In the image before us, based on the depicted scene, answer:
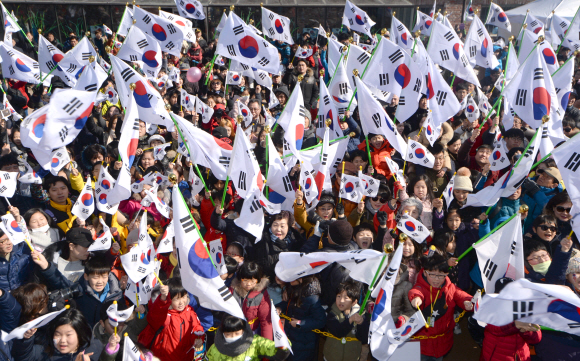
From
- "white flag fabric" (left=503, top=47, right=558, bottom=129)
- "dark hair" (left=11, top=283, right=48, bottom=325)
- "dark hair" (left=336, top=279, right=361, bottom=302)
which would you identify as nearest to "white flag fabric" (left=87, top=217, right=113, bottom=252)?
"dark hair" (left=11, top=283, right=48, bottom=325)

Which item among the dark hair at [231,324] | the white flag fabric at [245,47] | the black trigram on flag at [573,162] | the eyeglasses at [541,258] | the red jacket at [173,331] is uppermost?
the white flag fabric at [245,47]

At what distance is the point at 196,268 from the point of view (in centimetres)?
384

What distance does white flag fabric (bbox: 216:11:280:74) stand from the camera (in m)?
7.54

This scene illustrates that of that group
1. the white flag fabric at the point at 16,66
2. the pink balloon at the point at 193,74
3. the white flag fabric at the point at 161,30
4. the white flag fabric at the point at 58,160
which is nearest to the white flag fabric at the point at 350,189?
the white flag fabric at the point at 58,160

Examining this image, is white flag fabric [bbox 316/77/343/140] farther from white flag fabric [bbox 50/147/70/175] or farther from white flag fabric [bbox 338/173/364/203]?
white flag fabric [bbox 50/147/70/175]

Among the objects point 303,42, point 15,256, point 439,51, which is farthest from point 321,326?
point 303,42

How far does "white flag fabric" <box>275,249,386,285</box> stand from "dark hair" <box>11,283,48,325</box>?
6.21ft

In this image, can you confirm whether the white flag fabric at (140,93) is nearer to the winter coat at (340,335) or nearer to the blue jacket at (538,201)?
the winter coat at (340,335)

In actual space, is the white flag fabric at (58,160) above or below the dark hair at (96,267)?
above

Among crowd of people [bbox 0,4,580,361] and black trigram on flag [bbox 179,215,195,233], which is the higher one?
black trigram on flag [bbox 179,215,195,233]

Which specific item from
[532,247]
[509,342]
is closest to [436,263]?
[509,342]

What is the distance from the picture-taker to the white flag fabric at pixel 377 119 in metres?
6.03

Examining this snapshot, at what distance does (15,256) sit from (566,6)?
1433cm

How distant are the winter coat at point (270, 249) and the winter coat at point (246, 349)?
3.23 ft
